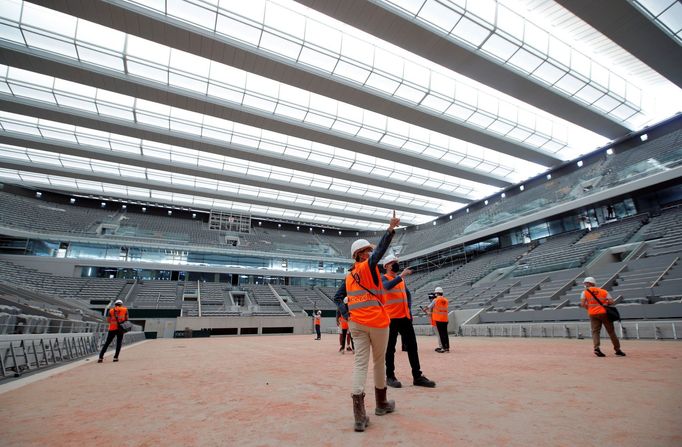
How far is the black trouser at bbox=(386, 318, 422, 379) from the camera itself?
4.68m

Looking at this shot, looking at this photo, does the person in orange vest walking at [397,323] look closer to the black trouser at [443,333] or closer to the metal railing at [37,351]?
the black trouser at [443,333]

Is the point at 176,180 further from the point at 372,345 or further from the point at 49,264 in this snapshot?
the point at 372,345

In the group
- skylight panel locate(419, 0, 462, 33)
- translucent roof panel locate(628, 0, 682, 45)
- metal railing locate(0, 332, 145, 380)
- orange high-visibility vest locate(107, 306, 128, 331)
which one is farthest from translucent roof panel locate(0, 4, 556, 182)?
orange high-visibility vest locate(107, 306, 128, 331)

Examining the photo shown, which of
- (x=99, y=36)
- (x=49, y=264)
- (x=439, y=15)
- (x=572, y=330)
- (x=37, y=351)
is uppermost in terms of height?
(x=99, y=36)

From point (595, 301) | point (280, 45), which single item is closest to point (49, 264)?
point (280, 45)

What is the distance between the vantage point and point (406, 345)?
496 cm

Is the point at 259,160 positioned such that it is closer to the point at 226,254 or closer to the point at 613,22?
the point at 226,254

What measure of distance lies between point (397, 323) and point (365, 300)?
2.18m

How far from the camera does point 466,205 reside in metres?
41.1

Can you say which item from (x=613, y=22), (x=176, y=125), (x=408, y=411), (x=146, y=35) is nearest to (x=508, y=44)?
(x=613, y=22)

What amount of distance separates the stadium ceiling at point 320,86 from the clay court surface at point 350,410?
15.4 meters

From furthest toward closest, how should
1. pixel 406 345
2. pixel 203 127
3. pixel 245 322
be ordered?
1. pixel 245 322
2. pixel 203 127
3. pixel 406 345

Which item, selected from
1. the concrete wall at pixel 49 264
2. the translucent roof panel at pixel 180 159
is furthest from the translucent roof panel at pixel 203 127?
the concrete wall at pixel 49 264

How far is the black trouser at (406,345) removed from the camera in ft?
15.4
